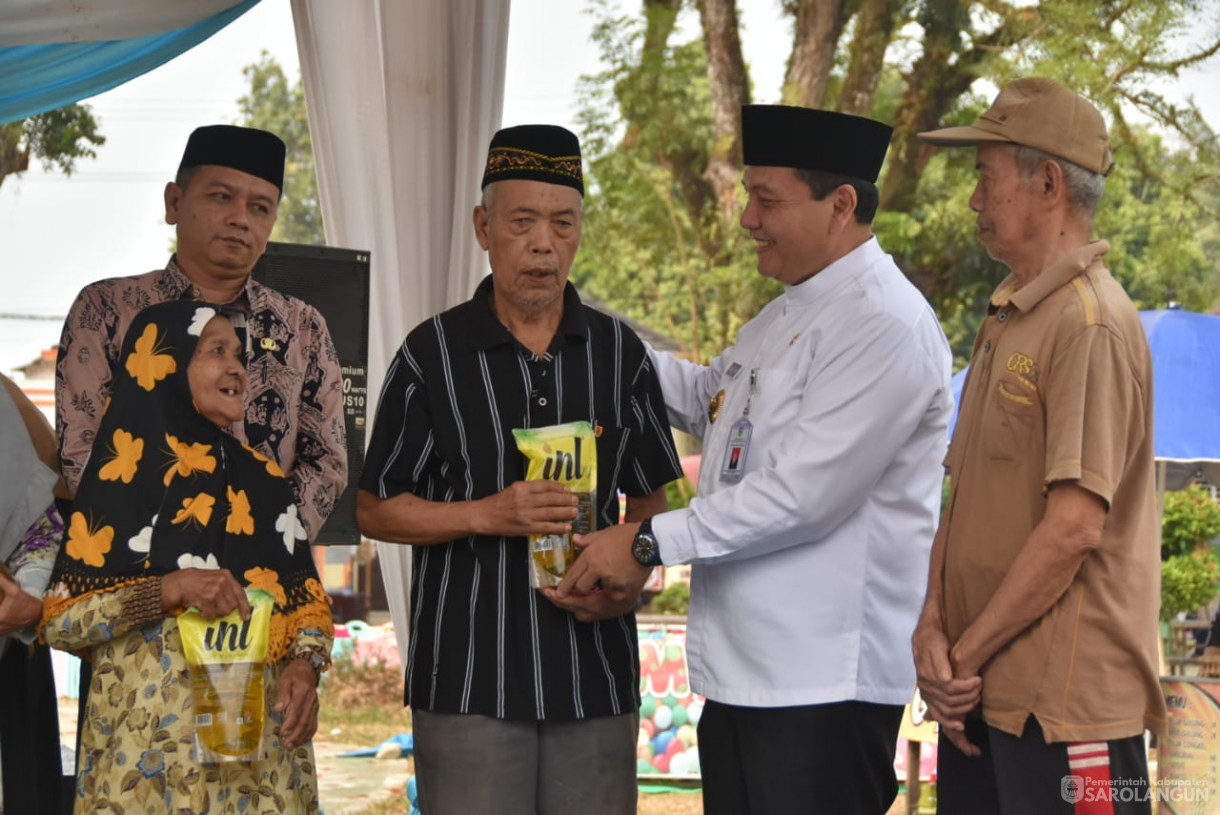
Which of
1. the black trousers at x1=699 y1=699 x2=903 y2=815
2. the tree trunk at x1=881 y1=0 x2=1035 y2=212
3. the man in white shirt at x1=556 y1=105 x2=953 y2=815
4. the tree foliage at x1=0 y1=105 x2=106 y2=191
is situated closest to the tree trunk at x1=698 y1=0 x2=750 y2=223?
the tree trunk at x1=881 y1=0 x2=1035 y2=212

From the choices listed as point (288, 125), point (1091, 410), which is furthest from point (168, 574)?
point (288, 125)

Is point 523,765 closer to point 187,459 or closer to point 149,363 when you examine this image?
point 187,459

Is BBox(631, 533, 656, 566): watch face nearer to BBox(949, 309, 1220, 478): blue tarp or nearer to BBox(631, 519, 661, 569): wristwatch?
BBox(631, 519, 661, 569): wristwatch

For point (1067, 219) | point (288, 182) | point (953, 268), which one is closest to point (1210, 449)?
point (1067, 219)

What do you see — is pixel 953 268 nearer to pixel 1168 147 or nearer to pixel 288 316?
pixel 1168 147

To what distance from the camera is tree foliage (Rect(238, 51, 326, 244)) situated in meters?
23.9

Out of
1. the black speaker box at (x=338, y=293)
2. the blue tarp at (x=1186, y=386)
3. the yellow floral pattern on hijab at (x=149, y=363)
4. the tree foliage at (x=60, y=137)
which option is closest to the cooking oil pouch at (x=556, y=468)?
the yellow floral pattern on hijab at (x=149, y=363)

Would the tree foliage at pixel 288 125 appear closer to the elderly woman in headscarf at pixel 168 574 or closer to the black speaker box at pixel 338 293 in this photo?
the black speaker box at pixel 338 293

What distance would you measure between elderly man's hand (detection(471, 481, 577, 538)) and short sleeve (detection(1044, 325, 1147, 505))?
0.91 m

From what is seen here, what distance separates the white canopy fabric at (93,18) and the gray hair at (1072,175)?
96.0 inches

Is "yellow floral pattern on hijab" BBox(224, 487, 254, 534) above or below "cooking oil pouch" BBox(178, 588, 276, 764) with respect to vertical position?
above

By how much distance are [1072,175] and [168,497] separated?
1783 millimetres

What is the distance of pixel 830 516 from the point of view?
2.53m

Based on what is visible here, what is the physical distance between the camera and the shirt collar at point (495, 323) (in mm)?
2770
